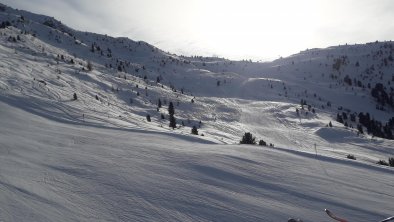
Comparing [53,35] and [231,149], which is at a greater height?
[53,35]

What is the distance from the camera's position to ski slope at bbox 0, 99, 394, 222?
517cm

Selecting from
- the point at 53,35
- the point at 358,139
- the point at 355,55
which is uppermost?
the point at 355,55

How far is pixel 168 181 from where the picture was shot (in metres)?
6.47

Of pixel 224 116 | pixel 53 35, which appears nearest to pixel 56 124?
pixel 224 116

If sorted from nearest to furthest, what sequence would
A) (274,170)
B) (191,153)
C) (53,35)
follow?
(274,170)
(191,153)
(53,35)

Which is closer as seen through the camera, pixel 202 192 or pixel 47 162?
pixel 202 192

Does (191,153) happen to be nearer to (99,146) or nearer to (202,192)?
(99,146)

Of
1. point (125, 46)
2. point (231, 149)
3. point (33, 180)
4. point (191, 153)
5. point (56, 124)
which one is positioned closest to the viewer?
point (33, 180)

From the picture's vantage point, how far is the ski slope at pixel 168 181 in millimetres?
5168

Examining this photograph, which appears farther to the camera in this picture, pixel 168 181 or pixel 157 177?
pixel 157 177

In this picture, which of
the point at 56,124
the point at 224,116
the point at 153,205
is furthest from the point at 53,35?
the point at 153,205

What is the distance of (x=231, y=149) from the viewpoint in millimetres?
9922

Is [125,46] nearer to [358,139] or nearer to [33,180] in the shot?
[358,139]

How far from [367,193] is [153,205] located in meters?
4.29
